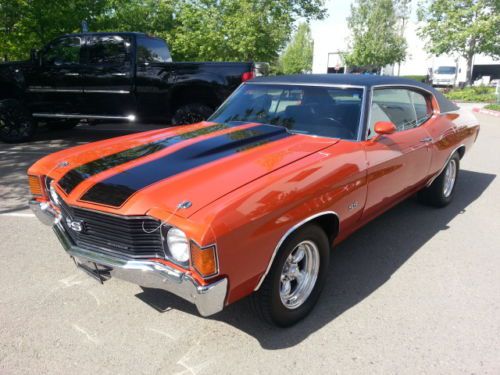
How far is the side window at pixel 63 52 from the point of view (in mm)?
7836

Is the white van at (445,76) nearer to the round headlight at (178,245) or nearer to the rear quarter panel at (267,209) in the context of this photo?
the rear quarter panel at (267,209)

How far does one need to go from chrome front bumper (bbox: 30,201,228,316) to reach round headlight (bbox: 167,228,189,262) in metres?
0.08

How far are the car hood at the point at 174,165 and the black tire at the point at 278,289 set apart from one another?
0.47 metres

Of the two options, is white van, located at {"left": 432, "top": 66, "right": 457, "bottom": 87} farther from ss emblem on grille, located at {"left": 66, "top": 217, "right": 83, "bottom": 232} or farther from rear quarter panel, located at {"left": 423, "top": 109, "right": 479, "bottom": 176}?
ss emblem on grille, located at {"left": 66, "top": 217, "right": 83, "bottom": 232}

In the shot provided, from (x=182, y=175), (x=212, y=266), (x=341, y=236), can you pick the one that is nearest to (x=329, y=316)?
(x=341, y=236)

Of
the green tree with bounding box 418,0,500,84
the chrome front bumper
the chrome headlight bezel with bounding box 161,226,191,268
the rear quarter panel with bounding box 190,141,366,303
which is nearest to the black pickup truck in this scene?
the rear quarter panel with bounding box 190,141,366,303

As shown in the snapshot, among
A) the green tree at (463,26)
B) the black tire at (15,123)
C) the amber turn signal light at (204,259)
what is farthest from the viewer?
the green tree at (463,26)

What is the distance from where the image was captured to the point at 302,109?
11.7 feet

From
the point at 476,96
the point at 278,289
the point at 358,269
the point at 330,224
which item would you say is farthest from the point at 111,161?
the point at 476,96

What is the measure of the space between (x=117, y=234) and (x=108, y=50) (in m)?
6.48

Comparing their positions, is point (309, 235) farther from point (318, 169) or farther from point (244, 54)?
point (244, 54)

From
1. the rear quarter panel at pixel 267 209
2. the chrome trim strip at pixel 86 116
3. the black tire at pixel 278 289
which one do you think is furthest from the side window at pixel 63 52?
the black tire at pixel 278 289

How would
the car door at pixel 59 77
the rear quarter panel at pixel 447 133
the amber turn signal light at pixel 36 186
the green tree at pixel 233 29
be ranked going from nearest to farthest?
the amber turn signal light at pixel 36 186 → the rear quarter panel at pixel 447 133 → the car door at pixel 59 77 → the green tree at pixel 233 29

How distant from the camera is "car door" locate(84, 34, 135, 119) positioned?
25.2 ft
